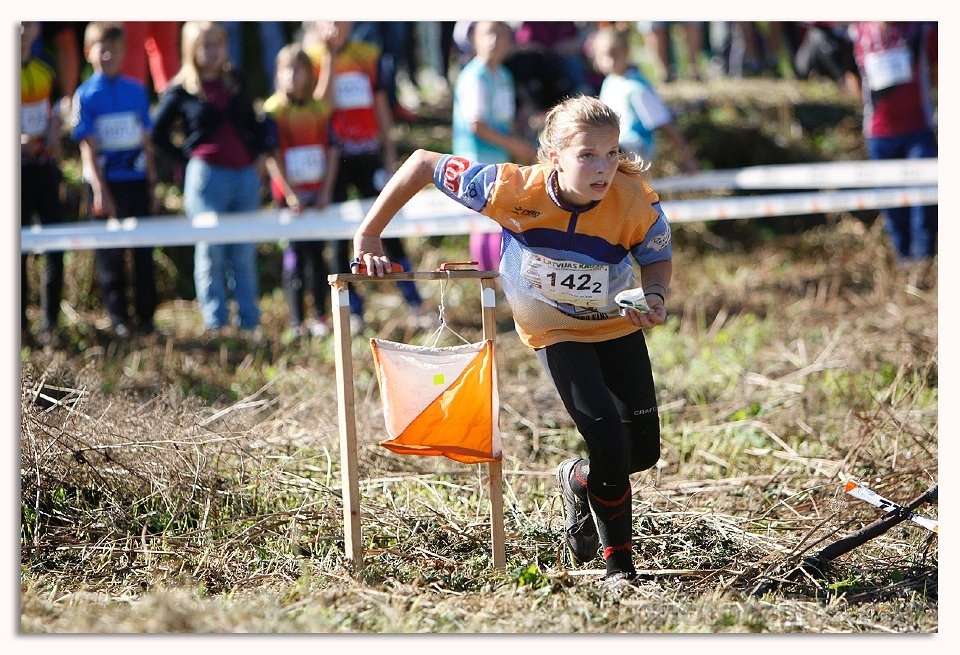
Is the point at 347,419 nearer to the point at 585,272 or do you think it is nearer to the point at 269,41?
the point at 585,272

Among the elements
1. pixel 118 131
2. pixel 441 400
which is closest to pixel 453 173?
pixel 441 400

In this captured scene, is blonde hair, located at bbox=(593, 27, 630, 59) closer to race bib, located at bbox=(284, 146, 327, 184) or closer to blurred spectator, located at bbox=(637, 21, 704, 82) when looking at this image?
race bib, located at bbox=(284, 146, 327, 184)

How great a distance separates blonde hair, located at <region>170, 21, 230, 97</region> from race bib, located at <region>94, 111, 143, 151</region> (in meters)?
0.37

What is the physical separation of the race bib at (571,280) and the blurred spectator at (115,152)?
4.38 metres

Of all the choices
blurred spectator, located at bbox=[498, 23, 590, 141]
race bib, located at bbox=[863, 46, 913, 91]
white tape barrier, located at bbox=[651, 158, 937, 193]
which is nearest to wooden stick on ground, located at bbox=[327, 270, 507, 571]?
white tape barrier, located at bbox=[651, 158, 937, 193]

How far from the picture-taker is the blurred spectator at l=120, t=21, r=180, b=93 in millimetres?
8930

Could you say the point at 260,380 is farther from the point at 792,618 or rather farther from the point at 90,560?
the point at 792,618

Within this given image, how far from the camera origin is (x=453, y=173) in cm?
440

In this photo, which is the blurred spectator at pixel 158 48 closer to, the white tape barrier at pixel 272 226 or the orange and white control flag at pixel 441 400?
the white tape barrier at pixel 272 226

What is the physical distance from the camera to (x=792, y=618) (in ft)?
13.8

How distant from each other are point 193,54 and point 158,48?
1.68m

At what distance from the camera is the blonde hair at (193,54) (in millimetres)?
7781

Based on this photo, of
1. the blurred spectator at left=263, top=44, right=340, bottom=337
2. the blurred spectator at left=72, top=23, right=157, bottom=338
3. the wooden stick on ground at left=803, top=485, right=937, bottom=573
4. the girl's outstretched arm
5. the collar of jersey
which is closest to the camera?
the collar of jersey

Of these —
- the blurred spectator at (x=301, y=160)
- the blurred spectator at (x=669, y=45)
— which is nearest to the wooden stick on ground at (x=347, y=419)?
the blurred spectator at (x=301, y=160)
